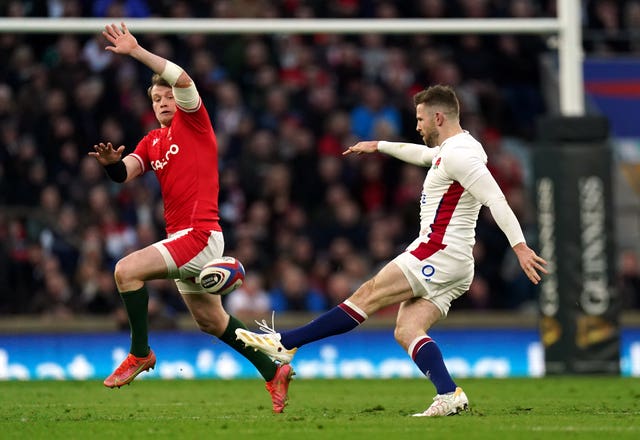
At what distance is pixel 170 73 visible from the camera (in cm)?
868

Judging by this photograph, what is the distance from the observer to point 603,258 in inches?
534

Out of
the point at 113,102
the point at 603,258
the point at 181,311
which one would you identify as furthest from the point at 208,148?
the point at 113,102

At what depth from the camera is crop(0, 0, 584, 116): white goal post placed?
1334cm

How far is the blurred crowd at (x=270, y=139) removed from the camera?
51.6ft

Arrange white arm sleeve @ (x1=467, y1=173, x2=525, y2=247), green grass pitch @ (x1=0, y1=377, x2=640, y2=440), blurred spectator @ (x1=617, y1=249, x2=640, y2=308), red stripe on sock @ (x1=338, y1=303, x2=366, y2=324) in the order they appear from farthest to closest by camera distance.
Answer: blurred spectator @ (x1=617, y1=249, x2=640, y2=308) < red stripe on sock @ (x1=338, y1=303, x2=366, y2=324) < white arm sleeve @ (x1=467, y1=173, x2=525, y2=247) < green grass pitch @ (x1=0, y1=377, x2=640, y2=440)

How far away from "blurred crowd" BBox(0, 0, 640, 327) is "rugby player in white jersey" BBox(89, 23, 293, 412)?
5.71 metres

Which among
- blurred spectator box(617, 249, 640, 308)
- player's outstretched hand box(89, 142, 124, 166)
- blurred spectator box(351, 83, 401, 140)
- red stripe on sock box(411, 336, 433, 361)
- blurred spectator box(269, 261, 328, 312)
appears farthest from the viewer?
blurred spectator box(351, 83, 401, 140)

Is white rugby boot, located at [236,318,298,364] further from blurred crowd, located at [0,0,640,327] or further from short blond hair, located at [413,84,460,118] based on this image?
blurred crowd, located at [0,0,640,327]

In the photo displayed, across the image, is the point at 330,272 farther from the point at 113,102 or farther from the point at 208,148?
the point at 208,148

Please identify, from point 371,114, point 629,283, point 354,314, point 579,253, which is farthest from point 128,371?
point 371,114

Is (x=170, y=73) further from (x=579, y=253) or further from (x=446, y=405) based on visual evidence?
(x=579, y=253)

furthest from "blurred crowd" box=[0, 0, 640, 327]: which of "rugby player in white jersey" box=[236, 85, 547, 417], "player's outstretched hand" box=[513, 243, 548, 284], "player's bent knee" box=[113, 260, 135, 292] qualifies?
"player's outstretched hand" box=[513, 243, 548, 284]

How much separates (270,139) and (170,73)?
27.8ft

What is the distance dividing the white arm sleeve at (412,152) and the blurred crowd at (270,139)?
6165mm
